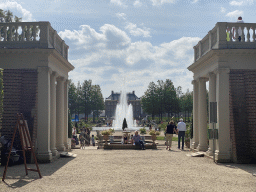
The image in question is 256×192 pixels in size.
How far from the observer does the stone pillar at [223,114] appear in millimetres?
14586

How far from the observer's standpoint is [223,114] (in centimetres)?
1468

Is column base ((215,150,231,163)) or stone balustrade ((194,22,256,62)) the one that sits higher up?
stone balustrade ((194,22,256,62))

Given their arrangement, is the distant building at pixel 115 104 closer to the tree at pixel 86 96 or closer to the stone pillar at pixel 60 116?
the tree at pixel 86 96

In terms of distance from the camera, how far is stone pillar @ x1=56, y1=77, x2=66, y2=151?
18.7m

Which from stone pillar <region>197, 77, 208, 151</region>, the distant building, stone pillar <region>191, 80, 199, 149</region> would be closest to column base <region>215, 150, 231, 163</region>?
stone pillar <region>197, 77, 208, 151</region>

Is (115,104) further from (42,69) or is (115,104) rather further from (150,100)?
(42,69)

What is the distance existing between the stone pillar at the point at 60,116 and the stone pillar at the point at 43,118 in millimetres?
3859

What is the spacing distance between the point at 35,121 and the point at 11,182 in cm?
494

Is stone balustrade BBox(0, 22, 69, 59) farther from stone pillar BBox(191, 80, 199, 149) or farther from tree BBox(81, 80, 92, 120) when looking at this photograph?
tree BBox(81, 80, 92, 120)

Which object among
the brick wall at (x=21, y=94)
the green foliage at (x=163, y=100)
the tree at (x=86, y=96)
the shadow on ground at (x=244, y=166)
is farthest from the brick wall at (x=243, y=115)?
the tree at (x=86, y=96)

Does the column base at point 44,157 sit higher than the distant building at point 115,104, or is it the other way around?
the distant building at point 115,104

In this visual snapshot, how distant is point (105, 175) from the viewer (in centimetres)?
1129

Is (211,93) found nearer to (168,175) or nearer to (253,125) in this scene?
(253,125)

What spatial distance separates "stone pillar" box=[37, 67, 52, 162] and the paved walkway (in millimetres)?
855
